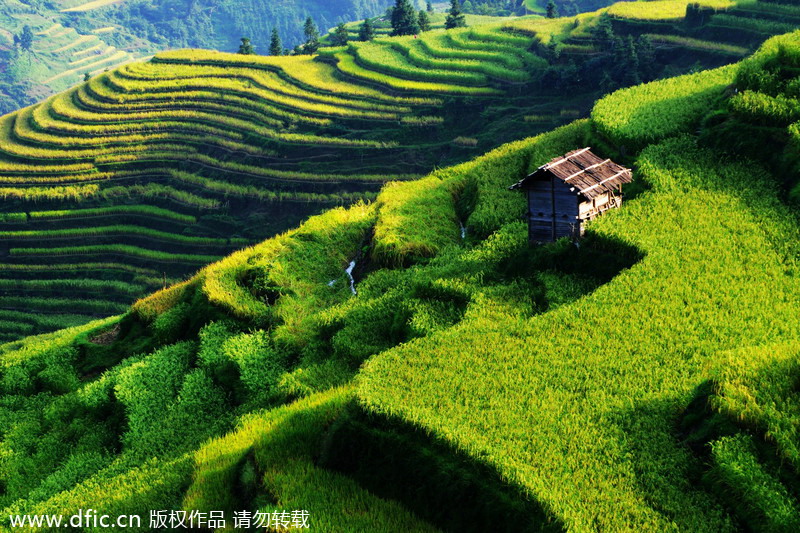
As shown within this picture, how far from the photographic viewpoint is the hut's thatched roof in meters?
13.8

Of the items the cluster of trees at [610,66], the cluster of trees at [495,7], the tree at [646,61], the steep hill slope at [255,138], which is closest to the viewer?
the steep hill slope at [255,138]

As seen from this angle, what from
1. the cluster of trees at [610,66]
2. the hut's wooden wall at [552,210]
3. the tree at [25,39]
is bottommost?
the tree at [25,39]

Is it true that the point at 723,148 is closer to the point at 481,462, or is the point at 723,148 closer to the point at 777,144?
the point at 777,144

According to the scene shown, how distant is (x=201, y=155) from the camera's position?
43031 mm

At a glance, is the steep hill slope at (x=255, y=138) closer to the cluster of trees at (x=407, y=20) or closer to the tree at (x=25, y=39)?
the cluster of trees at (x=407, y=20)

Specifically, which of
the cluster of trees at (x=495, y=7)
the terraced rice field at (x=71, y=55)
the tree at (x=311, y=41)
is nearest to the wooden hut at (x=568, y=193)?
the tree at (x=311, y=41)

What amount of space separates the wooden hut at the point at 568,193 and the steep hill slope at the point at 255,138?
23.2 metres

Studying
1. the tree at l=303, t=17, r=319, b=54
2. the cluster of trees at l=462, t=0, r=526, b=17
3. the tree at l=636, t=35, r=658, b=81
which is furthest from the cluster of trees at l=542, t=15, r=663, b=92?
the cluster of trees at l=462, t=0, r=526, b=17

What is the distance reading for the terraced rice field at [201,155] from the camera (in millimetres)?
36750

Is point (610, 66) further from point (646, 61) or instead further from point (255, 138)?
point (255, 138)

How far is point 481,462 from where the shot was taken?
27.3 ft

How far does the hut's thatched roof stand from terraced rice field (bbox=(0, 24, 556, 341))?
73.9 ft

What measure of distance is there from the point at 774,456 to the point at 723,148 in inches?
411

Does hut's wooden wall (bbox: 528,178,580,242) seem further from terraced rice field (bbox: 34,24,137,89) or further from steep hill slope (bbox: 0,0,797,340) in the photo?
terraced rice field (bbox: 34,24,137,89)
